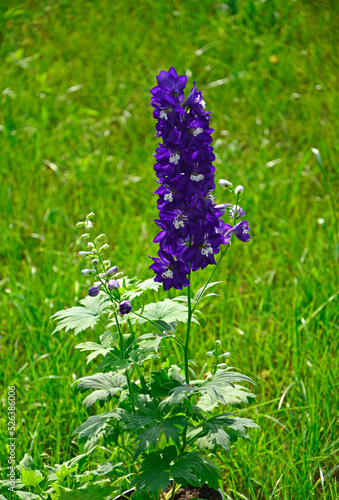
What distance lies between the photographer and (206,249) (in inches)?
61.1

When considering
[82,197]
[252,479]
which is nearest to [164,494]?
[252,479]

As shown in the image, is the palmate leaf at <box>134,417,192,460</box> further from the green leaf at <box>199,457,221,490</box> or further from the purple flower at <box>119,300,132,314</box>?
the purple flower at <box>119,300,132,314</box>

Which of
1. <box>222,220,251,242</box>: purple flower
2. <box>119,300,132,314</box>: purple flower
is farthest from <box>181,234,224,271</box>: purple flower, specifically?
<box>119,300,132,314</box>: purple flower

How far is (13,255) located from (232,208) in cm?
221

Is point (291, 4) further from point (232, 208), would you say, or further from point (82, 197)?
point (232, 208)

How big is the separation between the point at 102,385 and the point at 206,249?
0.60 metres

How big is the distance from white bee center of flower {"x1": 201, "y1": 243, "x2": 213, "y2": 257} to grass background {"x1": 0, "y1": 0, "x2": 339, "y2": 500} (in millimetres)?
981

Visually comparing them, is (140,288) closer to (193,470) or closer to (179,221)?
(179,221)

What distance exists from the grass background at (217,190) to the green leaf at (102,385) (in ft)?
2.00

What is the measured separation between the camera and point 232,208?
67.5 inches

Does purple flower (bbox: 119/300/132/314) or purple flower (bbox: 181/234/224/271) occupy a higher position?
purple flower (bbox: 181/234/224/271)

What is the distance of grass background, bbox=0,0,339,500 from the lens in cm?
237

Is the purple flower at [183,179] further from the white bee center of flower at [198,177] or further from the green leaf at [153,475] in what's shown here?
the green leaf at [153,475]

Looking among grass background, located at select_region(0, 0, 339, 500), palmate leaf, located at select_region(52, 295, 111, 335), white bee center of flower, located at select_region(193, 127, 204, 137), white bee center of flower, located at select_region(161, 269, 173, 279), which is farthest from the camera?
grass background, located at select_region(0, 0, 339, 500)
